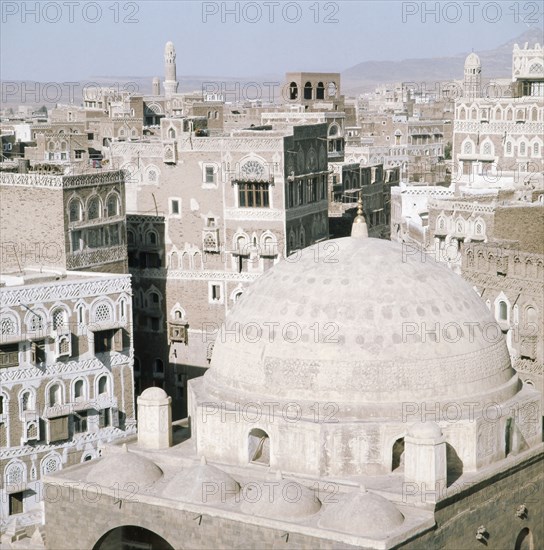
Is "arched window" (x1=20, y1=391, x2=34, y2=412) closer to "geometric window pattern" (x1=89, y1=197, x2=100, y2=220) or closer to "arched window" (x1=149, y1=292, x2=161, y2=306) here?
"geometric window pattern" (x1=89, y1=197, x2=100, y2=220)

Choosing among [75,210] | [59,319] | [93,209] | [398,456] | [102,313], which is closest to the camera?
[398,456]

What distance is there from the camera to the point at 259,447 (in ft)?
80.9

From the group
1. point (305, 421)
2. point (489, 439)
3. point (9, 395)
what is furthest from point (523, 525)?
point (9, 395)

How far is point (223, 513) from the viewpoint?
23.3 m

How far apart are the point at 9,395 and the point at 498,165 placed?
104ft

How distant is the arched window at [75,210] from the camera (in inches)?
1549

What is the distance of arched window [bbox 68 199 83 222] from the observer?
3934 cm

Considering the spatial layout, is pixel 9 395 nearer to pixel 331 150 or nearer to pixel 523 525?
pixel 523 525

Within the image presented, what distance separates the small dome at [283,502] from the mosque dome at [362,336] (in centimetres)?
165

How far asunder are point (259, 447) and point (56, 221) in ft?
52.8

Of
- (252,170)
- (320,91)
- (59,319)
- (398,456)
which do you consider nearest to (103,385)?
(59,319)

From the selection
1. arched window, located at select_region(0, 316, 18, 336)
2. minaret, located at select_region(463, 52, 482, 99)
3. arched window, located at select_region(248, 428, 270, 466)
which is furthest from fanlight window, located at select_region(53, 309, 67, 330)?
minaret, located at select_region(463, 52, 482, 99)

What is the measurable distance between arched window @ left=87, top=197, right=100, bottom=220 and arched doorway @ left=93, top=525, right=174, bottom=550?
15.7 meters

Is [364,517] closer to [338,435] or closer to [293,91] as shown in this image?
[338,435]
